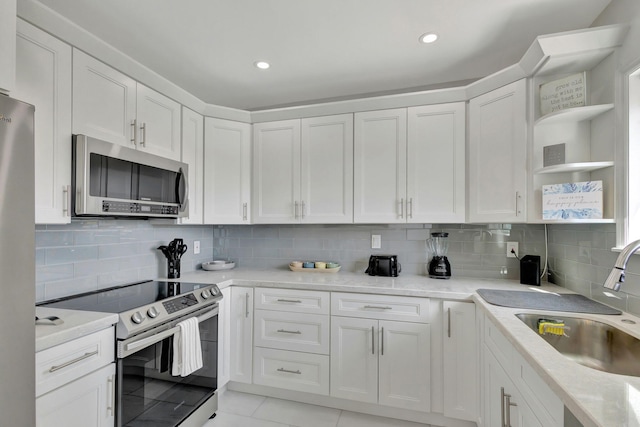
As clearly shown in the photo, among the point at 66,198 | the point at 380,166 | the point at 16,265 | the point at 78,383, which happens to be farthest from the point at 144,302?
the point at 380,166

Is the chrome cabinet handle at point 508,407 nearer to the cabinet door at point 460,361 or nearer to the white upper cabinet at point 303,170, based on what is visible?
the cabinet door at point 460,361

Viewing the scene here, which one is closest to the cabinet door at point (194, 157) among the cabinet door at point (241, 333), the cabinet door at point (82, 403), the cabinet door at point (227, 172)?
the cabinet door at point (227, 172)

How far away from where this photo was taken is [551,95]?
1811 mm

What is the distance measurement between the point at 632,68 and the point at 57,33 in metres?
2.81

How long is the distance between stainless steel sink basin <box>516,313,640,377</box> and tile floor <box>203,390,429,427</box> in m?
1.14

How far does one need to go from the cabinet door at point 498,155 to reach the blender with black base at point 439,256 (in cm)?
39

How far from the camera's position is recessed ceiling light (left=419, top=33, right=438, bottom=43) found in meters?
1.88

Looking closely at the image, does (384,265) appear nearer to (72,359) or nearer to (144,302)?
(144,302)

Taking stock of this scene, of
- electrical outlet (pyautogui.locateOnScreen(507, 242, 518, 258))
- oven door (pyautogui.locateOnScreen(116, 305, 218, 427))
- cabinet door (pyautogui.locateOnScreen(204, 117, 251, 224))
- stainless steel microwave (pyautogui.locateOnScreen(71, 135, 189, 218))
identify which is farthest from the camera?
cabinet door (pyautogui.locateOnScreen(204, 117, 251, 224))

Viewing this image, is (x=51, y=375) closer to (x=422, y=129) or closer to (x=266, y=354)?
(x=266, y=354)

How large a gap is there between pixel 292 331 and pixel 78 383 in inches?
51.6

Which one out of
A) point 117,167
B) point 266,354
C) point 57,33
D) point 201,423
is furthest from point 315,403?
point 57,33

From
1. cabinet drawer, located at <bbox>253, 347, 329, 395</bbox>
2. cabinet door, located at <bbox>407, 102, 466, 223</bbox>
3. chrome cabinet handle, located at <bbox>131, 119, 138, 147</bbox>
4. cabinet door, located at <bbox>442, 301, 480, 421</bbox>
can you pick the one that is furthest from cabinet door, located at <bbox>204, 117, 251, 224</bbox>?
cabinet door, located at <bbox>442, 301, 480, 421</bbox>

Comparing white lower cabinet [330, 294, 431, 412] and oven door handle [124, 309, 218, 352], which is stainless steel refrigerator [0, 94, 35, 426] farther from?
white lower cabinet [330, 294, 431, 412]
